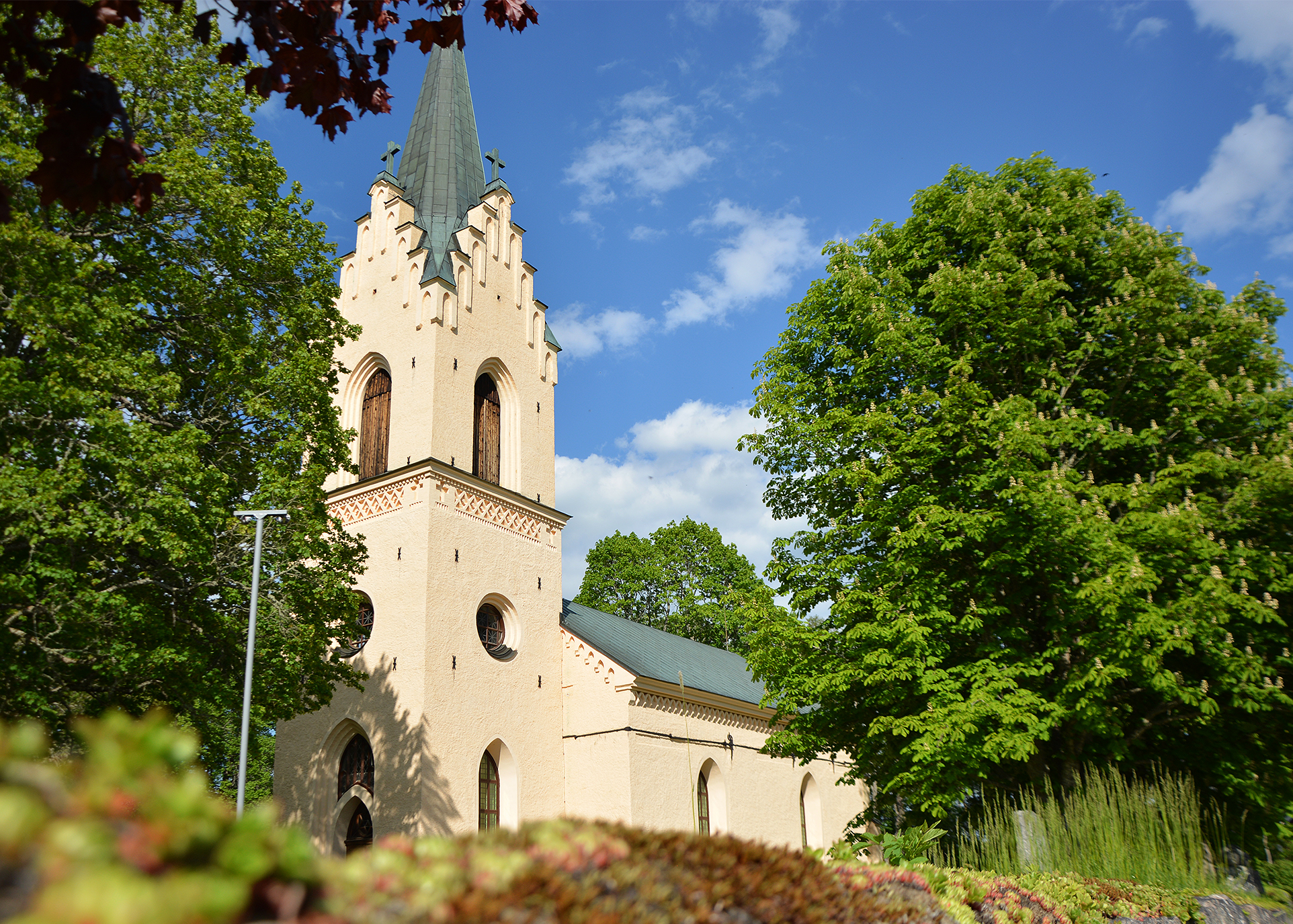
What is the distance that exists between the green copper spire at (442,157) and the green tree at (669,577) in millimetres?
20407

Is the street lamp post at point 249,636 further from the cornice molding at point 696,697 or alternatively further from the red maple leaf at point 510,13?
the cornice molding at point 696,697

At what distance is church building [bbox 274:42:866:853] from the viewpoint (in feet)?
53.3

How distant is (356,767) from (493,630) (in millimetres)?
3728

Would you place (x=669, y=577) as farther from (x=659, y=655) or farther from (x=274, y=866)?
(x=274, y=866)

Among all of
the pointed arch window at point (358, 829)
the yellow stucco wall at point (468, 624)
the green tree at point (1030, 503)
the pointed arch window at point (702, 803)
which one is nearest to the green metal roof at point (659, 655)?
the yellow stucco wall at point (468, 624)

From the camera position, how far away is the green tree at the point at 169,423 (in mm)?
8898

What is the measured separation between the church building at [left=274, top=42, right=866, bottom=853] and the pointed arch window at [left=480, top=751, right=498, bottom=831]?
5cm

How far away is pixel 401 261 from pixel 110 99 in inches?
650

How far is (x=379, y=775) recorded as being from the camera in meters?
15.6

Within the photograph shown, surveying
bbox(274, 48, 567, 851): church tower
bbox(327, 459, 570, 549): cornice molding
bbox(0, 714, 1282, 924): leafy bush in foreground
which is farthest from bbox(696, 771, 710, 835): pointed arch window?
bbox(0, 714, 1282, 924): leafy bush in foreground

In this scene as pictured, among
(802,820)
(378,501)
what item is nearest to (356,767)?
(378,501)

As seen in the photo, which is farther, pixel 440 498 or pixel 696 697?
pixel 696 697

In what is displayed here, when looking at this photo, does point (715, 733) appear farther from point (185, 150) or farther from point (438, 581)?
point (185, 150)

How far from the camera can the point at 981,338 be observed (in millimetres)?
12367
